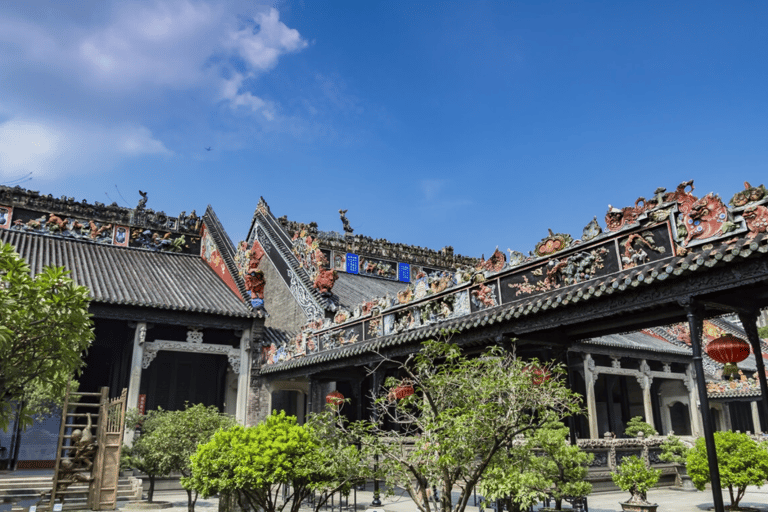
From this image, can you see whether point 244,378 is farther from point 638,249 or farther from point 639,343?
point 638,249

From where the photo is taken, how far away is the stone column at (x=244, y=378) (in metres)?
16.7

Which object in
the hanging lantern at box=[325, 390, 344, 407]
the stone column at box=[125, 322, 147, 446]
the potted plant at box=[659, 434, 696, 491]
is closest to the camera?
the hanging lantern at box=[325, 390, 344, 407]

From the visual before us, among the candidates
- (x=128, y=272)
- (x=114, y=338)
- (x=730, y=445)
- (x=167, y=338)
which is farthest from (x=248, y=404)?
(x=730, y=445)

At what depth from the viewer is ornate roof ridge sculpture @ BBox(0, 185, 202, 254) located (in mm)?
19020

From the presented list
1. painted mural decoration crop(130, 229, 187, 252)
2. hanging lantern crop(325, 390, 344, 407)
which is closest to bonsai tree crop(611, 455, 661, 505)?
hanging lantern crop(325, 390, 344, 407)

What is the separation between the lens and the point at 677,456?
14898 mm

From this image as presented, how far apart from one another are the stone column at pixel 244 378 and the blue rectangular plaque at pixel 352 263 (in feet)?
25.7

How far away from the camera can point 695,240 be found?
21.2ft

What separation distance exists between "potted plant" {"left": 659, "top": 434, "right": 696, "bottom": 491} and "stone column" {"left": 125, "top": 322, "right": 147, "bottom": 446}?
45.0ft

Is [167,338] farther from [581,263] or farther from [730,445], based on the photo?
[730,445]

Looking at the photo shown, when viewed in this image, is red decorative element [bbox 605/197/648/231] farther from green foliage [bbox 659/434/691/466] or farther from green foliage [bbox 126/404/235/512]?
green foliage [bbox 659/434/691/466]

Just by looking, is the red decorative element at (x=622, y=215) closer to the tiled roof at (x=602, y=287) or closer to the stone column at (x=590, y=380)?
the tiled roof at (x=602, y=287)

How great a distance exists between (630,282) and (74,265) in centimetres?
1637

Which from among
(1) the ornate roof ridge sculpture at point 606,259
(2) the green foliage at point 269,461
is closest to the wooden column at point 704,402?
(1) the ornate roof ridge sculpture at point 606,259
